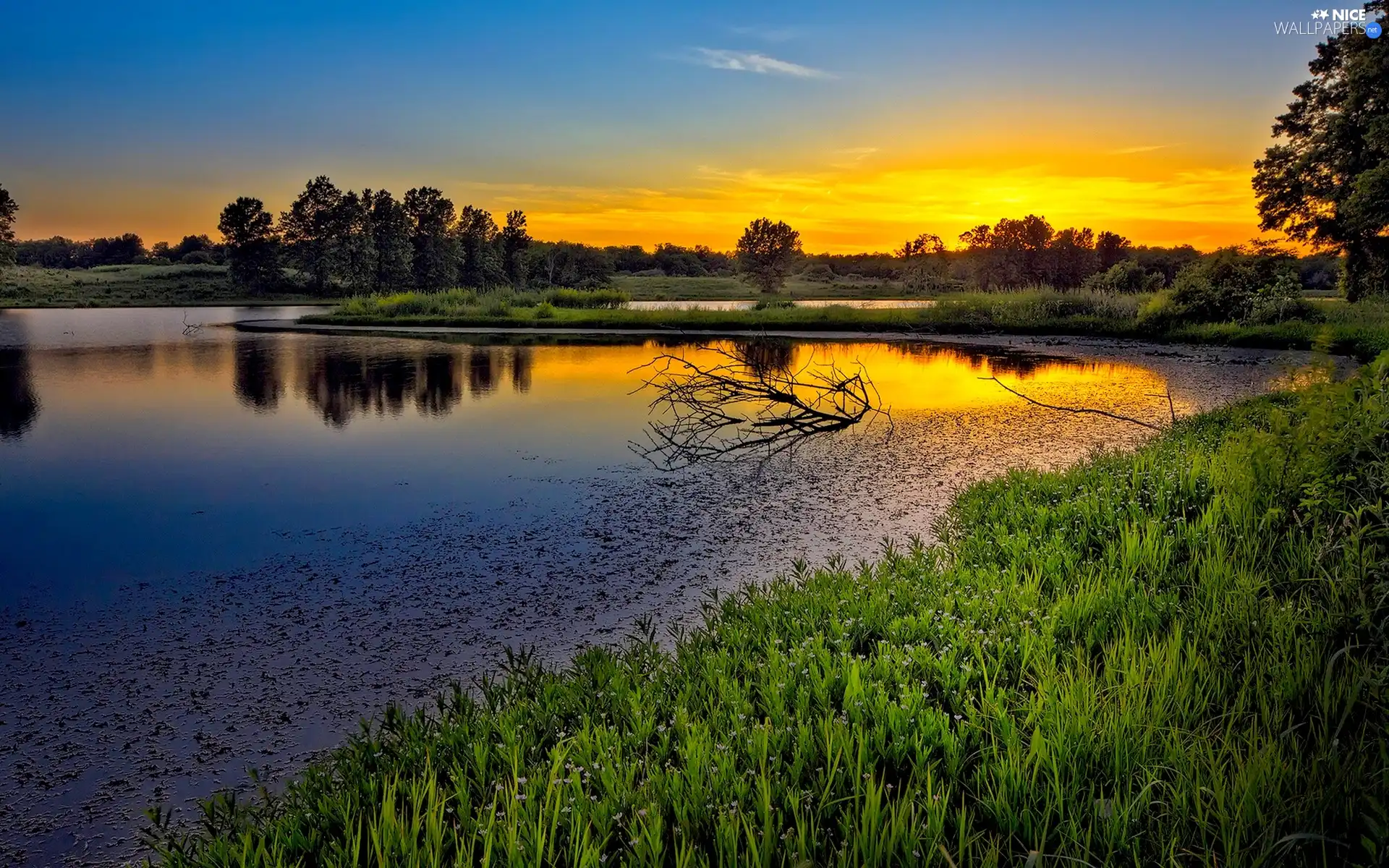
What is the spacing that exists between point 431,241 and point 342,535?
258 feet

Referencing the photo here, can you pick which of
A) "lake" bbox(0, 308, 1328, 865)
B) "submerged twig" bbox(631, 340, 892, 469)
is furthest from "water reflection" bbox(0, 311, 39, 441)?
"submerged twig" bbox(631, 340, 892, 469)

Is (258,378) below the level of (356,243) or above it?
below

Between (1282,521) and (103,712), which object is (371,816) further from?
(1282,521)

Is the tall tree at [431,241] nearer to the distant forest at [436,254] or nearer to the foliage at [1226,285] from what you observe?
the distant forest at [436,254]

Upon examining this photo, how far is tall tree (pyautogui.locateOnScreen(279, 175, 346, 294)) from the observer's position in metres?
77.3

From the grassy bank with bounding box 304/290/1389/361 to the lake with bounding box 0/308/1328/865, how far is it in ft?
26.4

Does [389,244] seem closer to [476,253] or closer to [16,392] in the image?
[476,253]

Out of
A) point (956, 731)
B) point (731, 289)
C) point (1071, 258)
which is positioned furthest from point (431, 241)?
point (956, 731)

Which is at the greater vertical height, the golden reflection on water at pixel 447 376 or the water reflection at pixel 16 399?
the golden reflection on water at pixel 447 376

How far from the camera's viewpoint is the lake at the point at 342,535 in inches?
149

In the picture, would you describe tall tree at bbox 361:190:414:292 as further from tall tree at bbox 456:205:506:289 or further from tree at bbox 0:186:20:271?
tree at bbox 0:186:20:271

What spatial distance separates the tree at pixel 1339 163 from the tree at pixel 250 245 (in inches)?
3393

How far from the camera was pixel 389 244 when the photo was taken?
2977 inches

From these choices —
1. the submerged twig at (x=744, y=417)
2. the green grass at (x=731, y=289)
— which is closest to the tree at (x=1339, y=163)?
the submerged twig at (x=744, y=417)
